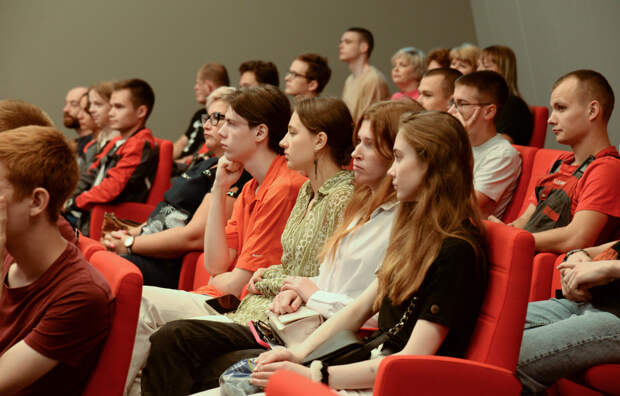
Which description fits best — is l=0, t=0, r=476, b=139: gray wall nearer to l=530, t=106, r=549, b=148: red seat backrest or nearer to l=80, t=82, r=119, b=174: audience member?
l=80, t=82, r=119, b=174: audience member

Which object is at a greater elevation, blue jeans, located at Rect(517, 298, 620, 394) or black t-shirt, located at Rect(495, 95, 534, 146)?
black t-shirt, located at Rect(495, 95, 534, 146)

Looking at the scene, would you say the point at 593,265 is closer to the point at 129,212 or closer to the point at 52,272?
the point at 52,272

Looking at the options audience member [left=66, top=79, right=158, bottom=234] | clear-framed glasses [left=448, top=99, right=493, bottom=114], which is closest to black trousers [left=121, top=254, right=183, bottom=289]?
audience member [left=66, top=79, right=158, bottom=234]

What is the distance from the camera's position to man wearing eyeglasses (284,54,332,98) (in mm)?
5473

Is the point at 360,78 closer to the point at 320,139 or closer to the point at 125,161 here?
the point at 125,161

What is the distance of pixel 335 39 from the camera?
7.66 metres

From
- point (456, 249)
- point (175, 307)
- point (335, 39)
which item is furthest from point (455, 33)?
point (456, 249)

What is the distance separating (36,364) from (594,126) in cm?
217

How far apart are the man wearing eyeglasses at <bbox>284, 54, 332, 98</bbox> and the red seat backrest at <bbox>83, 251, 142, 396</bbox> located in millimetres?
3786

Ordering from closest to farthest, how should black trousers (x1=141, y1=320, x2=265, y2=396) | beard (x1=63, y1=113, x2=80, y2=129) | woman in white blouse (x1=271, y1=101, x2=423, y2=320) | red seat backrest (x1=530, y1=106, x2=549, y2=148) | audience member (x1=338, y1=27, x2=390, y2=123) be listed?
woman in white blouse (x1=271, y1=101, x2=423, y2=320) < black trousers (x1=141, y1=320, x2=265, y2=396) < red seat backrest (x1=530, y1=106, x2=549, y2=148) < audience member (x1=338, y1=27, x2=390, y2=123) < beard (x1=63, y1=113, x2=80, y2=129)

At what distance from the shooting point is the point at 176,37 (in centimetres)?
749

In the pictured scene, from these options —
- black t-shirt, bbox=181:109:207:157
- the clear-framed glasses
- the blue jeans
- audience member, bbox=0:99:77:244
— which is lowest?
the blue jeans

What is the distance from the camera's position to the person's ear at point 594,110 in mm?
2863

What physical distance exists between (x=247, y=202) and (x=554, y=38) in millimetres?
2974
